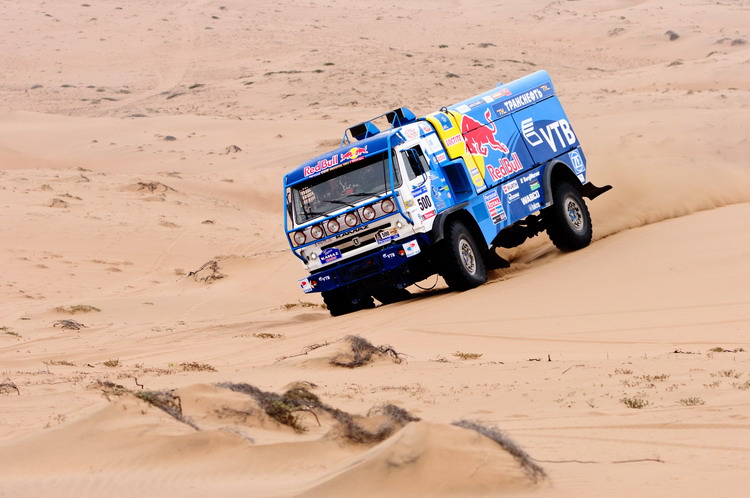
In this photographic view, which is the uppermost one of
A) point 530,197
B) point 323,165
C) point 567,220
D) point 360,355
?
point 323,165

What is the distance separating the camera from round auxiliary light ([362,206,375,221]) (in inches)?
532

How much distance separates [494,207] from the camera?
14.8 m

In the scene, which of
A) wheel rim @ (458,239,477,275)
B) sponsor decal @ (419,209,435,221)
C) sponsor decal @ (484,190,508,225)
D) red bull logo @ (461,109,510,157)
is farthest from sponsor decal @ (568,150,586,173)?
sponsor decal @ (419,209,435,221)

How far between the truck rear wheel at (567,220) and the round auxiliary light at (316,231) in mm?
4051

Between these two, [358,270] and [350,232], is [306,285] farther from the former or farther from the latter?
[350,232]

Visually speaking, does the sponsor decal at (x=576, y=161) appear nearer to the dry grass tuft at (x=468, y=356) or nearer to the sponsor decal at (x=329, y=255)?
the sponsor decal at (x=329, y=255)

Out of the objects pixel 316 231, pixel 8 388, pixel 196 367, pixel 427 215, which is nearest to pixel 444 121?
pixel 427 215

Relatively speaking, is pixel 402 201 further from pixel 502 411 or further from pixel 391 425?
pixel 391 425

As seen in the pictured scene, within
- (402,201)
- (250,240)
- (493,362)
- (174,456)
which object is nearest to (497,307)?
(402,201)

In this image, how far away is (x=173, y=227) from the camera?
84.7ft

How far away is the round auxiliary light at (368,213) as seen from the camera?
13.5 meters

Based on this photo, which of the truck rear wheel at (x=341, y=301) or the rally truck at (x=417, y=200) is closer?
the rally truck at (x=417, y=200)

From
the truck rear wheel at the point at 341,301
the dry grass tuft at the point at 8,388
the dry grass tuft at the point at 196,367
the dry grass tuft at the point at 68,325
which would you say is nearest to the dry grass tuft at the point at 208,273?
the dry grass tuft at the point at 68,325

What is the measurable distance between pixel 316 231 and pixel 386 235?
1025mm
